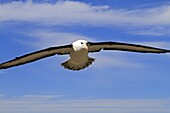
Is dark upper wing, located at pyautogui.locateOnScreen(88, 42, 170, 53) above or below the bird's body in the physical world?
above

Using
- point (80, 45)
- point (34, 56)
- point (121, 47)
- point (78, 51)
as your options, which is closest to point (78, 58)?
point (78, 51)

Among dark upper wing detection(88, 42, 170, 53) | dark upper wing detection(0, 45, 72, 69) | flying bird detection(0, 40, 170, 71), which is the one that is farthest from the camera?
dark upper wing detection(88, 42, 170, 53)

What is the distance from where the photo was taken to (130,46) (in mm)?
24031

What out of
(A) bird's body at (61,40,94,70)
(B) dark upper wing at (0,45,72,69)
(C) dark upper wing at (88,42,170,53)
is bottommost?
(A) bird's body at (61,40,94,70)

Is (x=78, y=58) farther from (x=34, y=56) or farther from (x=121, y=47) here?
(x=121, y=47)

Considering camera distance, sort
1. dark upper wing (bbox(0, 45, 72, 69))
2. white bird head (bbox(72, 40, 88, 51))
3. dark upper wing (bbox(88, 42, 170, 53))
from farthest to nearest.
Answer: dark upper wing (bbox(88, 42, 170, 53)) → dark upper wing (bbox(0, 45, 72, 69)) → white bird head (bbox(72, 40, 88, 51))

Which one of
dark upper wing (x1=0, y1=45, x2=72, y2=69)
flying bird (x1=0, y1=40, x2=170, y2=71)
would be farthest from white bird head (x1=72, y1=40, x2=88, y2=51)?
dark upper wing (x1=0, y1=45, x2=72, y2=69)

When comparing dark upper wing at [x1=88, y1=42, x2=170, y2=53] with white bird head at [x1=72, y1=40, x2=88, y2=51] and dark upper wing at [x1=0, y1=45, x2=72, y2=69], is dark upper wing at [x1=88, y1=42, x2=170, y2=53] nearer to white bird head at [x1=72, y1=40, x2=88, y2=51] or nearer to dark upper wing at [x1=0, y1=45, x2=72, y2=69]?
dark upper wing at [x1=0, y1=45, x2=72, y2=69]

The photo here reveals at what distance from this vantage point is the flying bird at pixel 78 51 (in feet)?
65.5

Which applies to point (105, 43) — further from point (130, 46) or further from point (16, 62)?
point (16, 62)

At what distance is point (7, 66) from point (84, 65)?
3.92m

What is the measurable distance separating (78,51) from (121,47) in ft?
15.9

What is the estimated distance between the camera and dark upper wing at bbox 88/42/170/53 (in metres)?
22.5

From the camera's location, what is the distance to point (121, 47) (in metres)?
23.9
